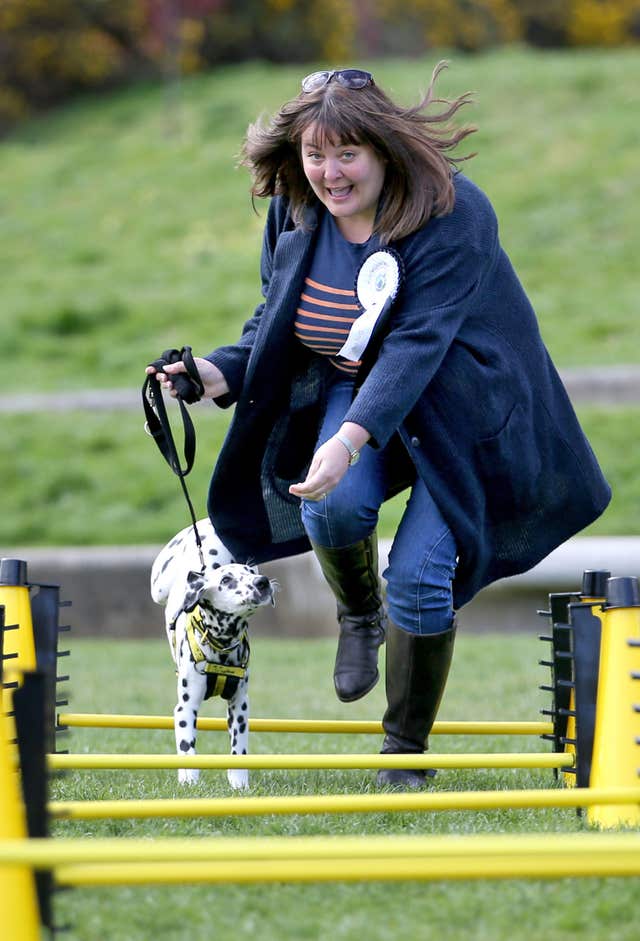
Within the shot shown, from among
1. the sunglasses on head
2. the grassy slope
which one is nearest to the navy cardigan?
the sunglasses on head

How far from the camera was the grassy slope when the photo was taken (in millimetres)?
10297

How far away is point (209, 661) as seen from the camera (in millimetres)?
3783

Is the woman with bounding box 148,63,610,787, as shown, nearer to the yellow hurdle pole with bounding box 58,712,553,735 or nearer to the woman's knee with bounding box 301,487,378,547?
the woman's knee with bounding box 301,487,378,547

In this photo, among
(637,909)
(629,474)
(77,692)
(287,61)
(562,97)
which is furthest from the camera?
(287,61)

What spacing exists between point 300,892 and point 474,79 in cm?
1621

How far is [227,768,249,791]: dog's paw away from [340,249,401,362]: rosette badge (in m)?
1.14

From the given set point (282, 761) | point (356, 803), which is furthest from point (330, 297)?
point (356, 803)

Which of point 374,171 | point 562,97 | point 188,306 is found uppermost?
point 562,97

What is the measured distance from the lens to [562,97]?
55.7 feet

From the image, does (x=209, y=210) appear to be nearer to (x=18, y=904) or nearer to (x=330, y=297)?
(x=330, y=297)

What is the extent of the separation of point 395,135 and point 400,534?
1017 millimetres

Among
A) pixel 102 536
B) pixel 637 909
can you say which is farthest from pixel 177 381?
pixel 102 536

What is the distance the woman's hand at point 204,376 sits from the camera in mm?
3732

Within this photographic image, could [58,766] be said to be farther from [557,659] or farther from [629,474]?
[629,474]
